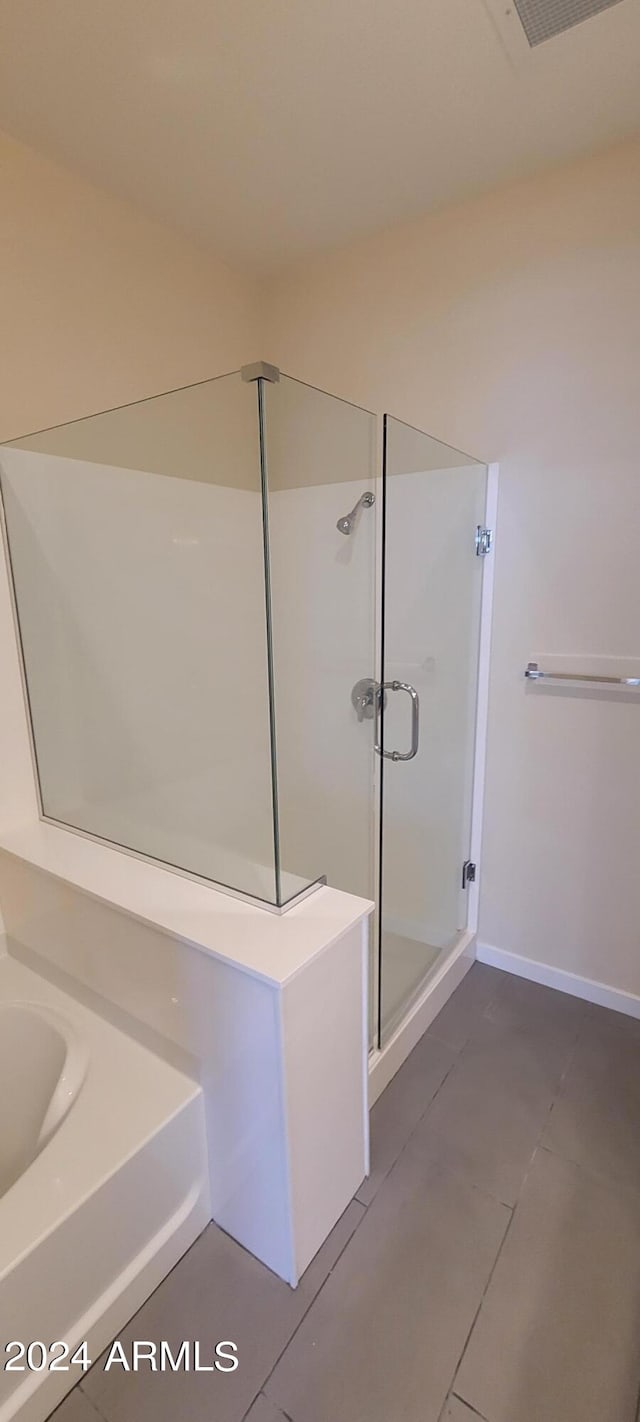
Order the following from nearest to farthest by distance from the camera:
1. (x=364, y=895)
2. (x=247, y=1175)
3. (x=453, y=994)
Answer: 1. (x=247, y=1175)
2. (x=364, y=895)
3. (x=453, y=994)

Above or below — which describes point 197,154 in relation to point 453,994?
above

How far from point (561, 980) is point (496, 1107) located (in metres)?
0.60

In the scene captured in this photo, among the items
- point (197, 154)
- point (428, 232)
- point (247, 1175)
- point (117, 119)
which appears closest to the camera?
point (247, 1175)

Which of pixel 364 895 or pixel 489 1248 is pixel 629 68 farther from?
pixel 489 1248

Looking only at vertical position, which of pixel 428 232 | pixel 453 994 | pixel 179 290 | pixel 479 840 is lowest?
pixel 453 994

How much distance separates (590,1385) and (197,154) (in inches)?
111

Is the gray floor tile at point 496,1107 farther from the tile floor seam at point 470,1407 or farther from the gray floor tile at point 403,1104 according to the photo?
the tile floor seam at point 470,1407

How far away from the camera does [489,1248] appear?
126 cm

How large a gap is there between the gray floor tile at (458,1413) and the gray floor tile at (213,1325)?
0.95 feet

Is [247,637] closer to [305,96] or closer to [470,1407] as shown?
[305,96]

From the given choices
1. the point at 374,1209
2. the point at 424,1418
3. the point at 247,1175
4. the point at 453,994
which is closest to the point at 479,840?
the point at 453,994

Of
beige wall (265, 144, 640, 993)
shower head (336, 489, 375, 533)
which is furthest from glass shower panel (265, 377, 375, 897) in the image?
beige wall (265, 144, 640, 993)

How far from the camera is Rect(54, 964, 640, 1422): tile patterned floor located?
1.03 metres

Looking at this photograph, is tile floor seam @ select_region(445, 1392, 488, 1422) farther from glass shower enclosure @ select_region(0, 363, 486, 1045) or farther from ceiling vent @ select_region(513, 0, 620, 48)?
ceiling vent @ select_region(513, 0, 620, 48)
